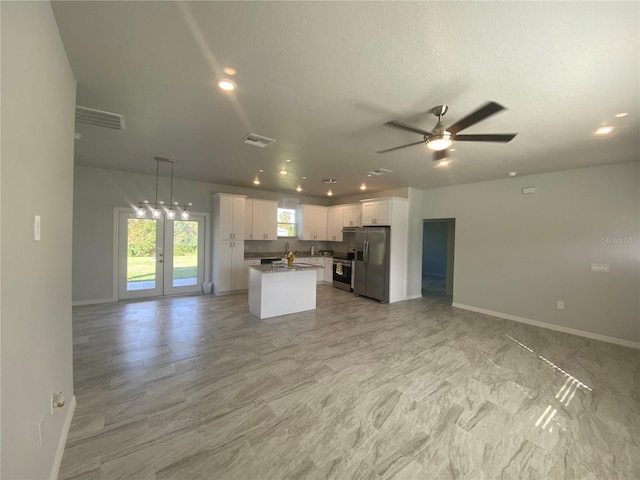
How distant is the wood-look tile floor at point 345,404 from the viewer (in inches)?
70.7

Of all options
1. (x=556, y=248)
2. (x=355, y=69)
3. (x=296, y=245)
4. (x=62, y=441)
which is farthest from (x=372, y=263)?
(x=62, y=441)

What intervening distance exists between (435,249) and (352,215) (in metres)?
5.26

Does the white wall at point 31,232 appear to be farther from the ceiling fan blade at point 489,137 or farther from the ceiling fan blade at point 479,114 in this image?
the ceiling fan blade at point 489,137

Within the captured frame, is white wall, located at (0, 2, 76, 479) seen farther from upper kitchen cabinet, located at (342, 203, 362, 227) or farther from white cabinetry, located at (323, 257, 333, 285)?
white cabinetry, located at (323, 257, 333, 285)

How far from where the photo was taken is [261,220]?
23.5 ft

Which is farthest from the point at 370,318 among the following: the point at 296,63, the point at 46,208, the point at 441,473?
the point at 46,208

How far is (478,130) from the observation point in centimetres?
297

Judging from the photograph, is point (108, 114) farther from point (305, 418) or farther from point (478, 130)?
point (478, 130)

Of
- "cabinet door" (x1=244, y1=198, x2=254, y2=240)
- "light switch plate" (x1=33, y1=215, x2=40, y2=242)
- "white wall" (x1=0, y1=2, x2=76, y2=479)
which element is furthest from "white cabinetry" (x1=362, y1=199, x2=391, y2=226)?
"light switch plate" (x1=33, y1=215, x2=40, y2=242)

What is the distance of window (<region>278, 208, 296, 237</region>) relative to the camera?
808 centimetres

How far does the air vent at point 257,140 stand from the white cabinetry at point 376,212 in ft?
11.8

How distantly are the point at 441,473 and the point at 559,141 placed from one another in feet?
13.0

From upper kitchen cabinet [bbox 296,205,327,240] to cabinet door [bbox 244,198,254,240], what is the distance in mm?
1710

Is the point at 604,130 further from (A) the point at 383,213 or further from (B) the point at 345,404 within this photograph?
(B) the point at 345,404
